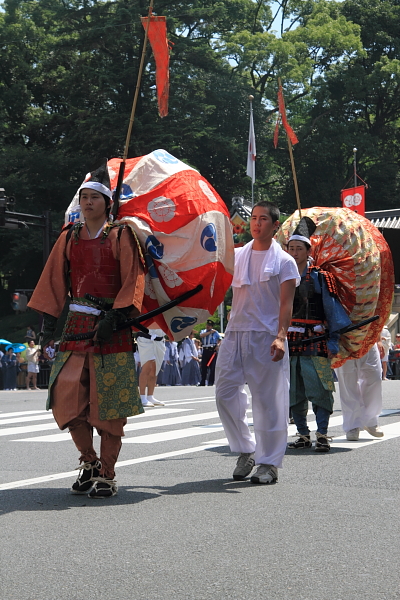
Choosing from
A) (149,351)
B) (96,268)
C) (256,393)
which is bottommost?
(149,351)

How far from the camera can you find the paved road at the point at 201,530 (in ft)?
12.2

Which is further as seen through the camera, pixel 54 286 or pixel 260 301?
pixel 260 301

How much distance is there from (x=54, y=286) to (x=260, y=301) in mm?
1479

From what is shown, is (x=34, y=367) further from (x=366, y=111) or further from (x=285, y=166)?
(x=366, y=111)

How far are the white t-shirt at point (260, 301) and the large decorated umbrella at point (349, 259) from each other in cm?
196

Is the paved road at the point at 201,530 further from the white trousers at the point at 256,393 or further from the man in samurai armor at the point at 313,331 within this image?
the man in samurai armor at the point at 313,331

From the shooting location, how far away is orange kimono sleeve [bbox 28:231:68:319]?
5.86m

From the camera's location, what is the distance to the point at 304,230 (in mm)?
8000

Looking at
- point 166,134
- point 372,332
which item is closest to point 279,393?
point 372,332

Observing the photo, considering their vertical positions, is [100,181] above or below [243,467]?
above

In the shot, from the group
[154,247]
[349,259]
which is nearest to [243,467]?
[154,247]

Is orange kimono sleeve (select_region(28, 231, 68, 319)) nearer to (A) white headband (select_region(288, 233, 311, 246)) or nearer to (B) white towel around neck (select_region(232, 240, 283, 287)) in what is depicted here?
(B) white towel around neck (select_region(232, 240, 283, 287))

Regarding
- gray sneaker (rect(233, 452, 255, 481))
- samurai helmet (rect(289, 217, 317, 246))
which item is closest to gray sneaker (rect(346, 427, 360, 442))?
samurai helmet (rect(289, 217, 317, 246))

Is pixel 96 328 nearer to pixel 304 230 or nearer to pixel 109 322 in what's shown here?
pixel 109 322
